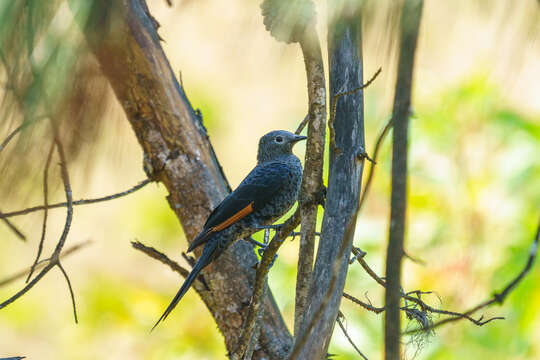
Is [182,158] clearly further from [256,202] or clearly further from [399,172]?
[399,172]

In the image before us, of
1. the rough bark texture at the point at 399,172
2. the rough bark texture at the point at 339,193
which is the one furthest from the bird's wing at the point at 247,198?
the rough bark texture at the point at 399,172

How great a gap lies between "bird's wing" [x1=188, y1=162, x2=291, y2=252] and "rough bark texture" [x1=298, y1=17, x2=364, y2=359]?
1041mm

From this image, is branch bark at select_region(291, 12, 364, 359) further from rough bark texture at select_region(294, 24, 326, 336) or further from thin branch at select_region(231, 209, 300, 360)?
thin branch at select_region(231, 209, 300, 360)

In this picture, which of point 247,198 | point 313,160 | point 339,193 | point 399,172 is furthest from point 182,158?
point 399,172

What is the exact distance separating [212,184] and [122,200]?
4.36 m

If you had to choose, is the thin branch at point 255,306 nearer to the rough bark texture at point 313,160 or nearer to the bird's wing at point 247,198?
the rough bark texture at point 313,160

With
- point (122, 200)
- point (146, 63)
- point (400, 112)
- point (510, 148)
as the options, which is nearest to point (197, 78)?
point (122, 200)

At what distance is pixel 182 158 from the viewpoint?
2.51m

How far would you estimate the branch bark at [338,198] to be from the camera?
1.30 m

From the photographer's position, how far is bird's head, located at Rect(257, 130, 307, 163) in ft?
11.0

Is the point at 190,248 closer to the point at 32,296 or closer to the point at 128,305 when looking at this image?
the point at 128,305

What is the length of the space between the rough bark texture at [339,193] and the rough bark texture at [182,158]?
109cm

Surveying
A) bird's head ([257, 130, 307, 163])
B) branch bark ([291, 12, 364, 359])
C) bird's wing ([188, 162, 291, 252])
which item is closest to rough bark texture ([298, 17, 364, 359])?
branch bark ([291, 12, 364, 359])

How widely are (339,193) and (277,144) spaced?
199 cm
